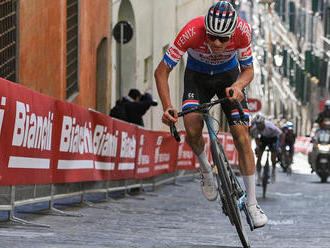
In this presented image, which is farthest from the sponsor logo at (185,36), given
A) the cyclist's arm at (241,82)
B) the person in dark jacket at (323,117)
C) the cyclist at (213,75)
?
the person in dark jacket at (323,117)

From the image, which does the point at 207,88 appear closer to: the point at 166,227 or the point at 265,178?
the point at 166,227

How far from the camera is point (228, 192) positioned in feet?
26.4

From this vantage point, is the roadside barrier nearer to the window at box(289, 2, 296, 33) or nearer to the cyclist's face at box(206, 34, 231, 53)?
the cyclist's face at box(206, 34, 231, 53)

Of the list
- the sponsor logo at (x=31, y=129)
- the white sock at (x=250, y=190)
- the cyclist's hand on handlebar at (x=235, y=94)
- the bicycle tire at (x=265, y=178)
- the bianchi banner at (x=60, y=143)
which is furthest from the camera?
the bicycle tire at (x=265, y=178)

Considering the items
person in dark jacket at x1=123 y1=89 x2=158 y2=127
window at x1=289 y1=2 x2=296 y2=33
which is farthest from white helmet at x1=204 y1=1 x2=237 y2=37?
window at x1=289 y1=2 x2=296 y2=33

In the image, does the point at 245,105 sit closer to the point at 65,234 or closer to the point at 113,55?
the point at 65,234

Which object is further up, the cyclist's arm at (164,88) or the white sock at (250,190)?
the cyclist's arm at (164,88)

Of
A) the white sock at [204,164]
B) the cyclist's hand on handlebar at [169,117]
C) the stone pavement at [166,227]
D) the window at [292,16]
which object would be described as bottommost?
the stone pavement at [166,227]

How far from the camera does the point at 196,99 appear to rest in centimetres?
849

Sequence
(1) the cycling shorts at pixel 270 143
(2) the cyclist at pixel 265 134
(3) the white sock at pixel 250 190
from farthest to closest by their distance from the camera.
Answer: (1) the cycling shorts at pixel 270 143 < (2) the cyclist at pixel 265 134 < (3) the white sock at pixel 250 190

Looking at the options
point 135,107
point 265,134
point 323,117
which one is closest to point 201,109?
point 135,107

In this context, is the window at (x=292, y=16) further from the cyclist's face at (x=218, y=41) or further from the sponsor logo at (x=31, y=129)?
the cyclist's face at (x=218, y=41)

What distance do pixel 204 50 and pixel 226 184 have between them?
1.05m

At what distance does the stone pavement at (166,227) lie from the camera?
28.1ft
